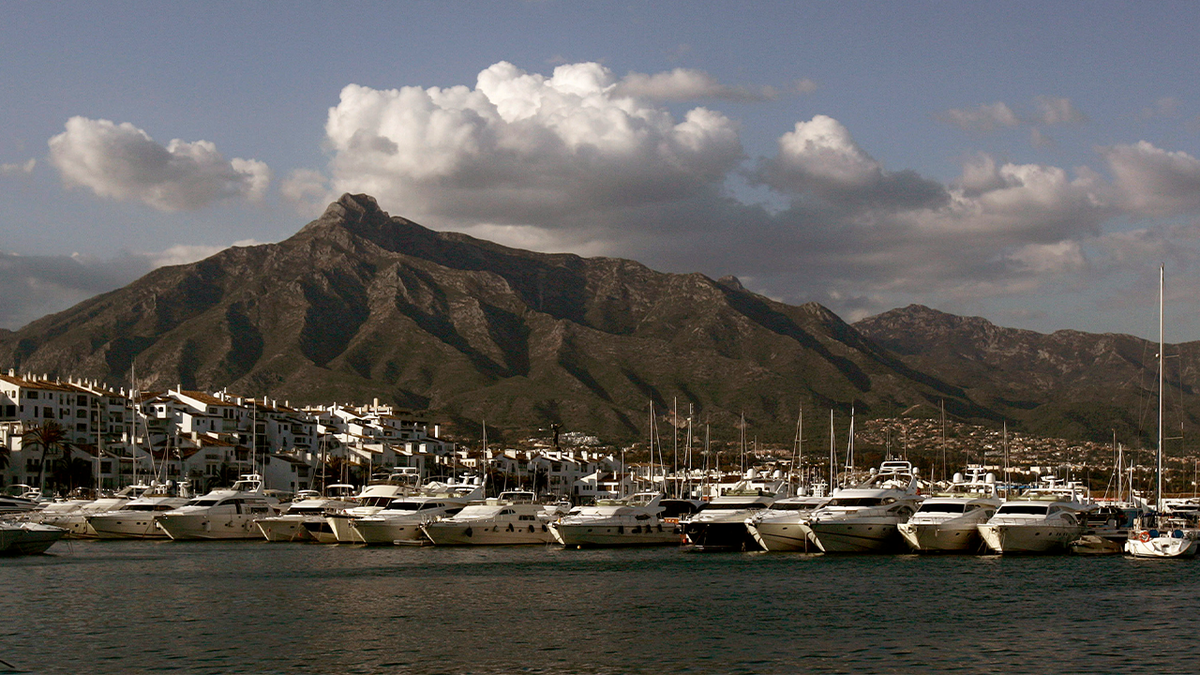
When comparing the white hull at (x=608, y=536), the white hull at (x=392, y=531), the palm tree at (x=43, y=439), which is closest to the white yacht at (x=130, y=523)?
the white hull at (x=392, y=531)

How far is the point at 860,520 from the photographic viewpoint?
2864 inches

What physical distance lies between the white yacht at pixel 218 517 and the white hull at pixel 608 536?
26.0m

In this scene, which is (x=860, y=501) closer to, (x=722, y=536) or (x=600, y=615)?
(x=722, y=536)

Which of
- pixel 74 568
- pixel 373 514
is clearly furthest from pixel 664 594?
pixel 373 514

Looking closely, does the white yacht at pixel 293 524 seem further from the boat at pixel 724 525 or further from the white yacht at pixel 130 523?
the boat at pixel 724 525

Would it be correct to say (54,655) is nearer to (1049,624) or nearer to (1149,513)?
(1049,624)

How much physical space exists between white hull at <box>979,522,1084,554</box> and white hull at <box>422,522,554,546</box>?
99.6 ft

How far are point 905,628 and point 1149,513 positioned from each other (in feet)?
180

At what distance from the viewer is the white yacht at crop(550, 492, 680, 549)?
8150cm

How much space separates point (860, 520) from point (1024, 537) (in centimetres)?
939

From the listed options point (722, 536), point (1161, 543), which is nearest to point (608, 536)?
point (722, 536)

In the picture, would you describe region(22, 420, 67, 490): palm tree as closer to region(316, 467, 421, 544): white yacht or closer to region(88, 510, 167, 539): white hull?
region(88, 510, 167, 539): white hull

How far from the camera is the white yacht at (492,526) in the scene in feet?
272

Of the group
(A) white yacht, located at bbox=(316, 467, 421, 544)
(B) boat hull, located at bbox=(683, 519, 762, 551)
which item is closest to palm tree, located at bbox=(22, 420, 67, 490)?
(A) white yacht, located at bbox=(316, 467, 421, 544)
